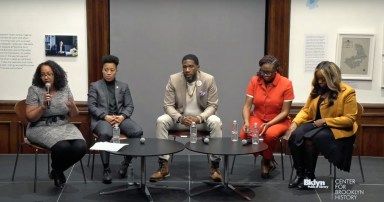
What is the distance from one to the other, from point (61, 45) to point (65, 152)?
67.1 inches

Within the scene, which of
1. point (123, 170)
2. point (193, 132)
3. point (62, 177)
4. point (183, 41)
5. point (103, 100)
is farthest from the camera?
point (183, 41)

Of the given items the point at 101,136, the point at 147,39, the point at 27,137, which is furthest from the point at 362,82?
the point at 27,137

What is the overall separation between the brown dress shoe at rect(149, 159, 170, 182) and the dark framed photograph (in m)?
1.72

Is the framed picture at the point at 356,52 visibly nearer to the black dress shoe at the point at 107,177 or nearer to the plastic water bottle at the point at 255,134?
the plastic water bottle at the point at 255,134

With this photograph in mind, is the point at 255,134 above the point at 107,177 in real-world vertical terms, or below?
above

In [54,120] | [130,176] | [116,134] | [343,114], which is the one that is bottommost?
[130,176]

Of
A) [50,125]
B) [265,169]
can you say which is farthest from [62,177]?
[265,169]

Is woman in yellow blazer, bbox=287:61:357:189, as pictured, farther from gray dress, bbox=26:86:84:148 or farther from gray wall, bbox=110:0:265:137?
gray dress, bbox=26:86:84:148

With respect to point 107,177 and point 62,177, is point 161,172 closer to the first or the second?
point 107,177

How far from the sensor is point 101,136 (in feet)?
16.1

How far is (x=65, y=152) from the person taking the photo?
4.58 metres

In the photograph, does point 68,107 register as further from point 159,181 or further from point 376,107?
point 376,107

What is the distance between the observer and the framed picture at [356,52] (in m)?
5.84

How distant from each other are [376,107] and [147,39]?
8.77ft
